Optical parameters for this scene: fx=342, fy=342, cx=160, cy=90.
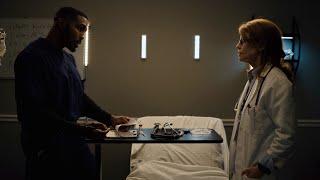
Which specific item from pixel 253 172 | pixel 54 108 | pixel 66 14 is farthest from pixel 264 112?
pixel 66 14

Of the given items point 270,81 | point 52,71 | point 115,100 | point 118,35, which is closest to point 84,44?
point 118,35

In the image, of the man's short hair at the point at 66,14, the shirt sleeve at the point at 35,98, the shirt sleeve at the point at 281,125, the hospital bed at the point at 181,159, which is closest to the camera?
the shirt sleeve at the point at 281,125

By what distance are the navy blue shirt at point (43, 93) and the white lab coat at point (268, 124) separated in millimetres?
916

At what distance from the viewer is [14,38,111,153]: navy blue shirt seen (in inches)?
72.2

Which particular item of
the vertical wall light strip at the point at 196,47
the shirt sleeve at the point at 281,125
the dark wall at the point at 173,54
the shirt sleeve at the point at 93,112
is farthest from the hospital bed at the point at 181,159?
the shirt sleeve at the point at 281,125

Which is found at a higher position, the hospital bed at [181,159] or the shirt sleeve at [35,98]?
the shirt sleeve at [35,98]

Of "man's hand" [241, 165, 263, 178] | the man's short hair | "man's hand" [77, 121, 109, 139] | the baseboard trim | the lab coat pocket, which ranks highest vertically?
the man's short hair

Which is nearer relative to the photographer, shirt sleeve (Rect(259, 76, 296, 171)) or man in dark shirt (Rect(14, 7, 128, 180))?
shirt sleeve (Rect(259, 76, 296, 171))

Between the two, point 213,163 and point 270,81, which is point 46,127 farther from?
point 213,163

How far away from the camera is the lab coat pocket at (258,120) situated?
1737 mm

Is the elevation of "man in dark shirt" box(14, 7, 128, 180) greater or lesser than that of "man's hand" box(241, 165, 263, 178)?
greater

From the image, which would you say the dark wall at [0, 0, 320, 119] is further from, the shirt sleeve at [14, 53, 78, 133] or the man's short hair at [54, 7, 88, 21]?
the shirt sleeve at [14, 53, 78, 133]

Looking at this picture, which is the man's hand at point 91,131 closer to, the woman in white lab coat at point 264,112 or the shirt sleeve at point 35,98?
the shirt sleeve at point 35,98

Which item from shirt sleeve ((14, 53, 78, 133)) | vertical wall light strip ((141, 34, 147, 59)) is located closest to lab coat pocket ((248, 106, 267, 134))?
shirt sleeve ((14, 53, 78, 133))
